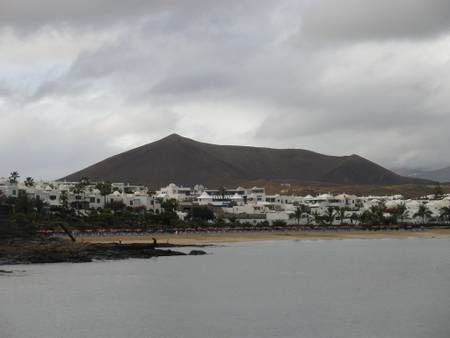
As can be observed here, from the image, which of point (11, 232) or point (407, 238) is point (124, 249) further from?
point (407, 238)

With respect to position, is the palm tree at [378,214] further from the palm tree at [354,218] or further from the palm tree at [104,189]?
the palm tree at [104,189]

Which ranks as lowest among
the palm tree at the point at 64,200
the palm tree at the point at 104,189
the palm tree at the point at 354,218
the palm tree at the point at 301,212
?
the palm tree at the point at 354,218

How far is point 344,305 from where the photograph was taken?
142ft

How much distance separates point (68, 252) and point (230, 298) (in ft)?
117

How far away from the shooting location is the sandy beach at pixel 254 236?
102 metres

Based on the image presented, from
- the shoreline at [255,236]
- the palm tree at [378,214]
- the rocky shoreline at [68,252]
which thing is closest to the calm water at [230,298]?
the rocky shoreline at [68,252]

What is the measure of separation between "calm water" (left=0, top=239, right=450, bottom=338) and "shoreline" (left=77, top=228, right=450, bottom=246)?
1014 inches

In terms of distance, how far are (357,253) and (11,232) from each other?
133ft

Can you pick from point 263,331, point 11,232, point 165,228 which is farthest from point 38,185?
point 263,331

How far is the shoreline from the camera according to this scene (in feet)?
335

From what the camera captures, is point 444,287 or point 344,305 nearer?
point 344,305

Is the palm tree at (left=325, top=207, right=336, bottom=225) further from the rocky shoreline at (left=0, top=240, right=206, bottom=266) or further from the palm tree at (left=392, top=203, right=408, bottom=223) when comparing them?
the rocky shoreline at (left=0, top=240, right=206, bottom=266)

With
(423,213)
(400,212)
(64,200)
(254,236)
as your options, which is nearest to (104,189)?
(64,200)

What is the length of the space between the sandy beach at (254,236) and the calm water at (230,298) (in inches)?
1038
